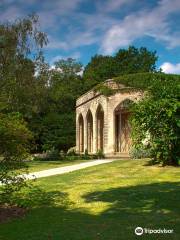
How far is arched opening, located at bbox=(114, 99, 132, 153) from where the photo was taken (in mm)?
29172

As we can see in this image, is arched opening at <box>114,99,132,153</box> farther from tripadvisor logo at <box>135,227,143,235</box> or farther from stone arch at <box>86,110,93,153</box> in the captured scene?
tripadvisor logo at <box>135,227,143,235</box>

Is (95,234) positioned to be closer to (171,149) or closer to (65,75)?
(171,149)

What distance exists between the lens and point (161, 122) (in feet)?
56.4

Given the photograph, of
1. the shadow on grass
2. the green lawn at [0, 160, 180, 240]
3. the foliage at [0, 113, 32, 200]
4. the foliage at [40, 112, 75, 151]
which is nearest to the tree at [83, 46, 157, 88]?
the foliage at [40, 112, 75, 151]

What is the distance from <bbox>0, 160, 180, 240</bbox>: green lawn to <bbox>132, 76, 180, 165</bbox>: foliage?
9.71 feet

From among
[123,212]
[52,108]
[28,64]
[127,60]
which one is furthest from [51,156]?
[127,60]

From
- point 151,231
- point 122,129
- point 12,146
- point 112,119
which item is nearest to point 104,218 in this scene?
point 151,231

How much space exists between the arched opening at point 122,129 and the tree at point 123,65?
22985 millimetres

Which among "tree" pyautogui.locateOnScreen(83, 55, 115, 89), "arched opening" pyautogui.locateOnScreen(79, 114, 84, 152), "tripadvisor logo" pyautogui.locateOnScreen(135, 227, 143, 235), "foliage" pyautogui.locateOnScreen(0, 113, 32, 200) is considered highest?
"tree" pyautogui.locateOnScreen(83, 55, 115, 89)

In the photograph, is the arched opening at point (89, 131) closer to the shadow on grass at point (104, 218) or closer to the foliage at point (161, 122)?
the foliage at point (161, 122)

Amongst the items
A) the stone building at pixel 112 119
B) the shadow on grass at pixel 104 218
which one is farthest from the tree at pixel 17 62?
the shadow on grass at pixel 104 218

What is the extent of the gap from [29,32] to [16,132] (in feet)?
70.0

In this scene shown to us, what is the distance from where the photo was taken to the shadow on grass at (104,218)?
7.00m

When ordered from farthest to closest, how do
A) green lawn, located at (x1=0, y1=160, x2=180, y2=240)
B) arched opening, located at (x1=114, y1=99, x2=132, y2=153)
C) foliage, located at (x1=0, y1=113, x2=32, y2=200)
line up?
1. arched opening, located at (x1=114, y1=99, x2=132, y2=153)
2. foliage, located at (x1=0, y1=113, x2=32, y2=200)
3. green lawn, located at (x1=0, y1=160, x2=180, y2=240)
